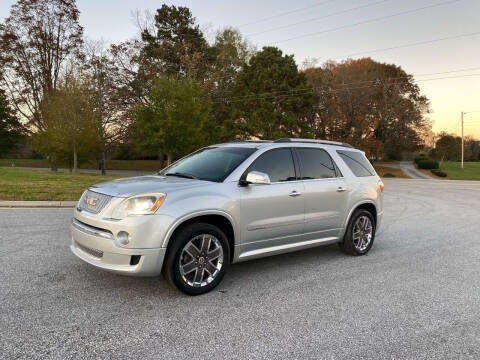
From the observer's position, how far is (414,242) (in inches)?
287

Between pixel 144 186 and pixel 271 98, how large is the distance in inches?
1317

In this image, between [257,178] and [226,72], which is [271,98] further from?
[257,178]

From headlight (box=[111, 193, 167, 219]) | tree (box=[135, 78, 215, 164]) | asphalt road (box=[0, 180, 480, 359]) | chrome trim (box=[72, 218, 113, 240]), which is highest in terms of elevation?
tree (box=[135, 78, 215, 164])

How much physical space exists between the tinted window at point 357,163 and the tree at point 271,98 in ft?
94.0

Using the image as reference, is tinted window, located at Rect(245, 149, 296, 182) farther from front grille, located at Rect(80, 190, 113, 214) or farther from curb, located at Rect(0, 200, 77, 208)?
curb, located at Rect(0, 200, 77, 208)

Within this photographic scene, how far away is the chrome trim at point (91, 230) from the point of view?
13.2ft

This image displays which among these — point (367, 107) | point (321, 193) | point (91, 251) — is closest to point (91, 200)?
point (91, 251)

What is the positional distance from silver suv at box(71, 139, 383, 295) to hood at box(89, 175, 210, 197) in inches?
0.5

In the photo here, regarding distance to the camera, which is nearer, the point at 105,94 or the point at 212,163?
the point at 212,163

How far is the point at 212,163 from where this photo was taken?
5195 millimetres

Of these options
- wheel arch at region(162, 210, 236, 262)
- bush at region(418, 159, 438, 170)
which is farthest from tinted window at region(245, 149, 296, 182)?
bush at region(418, 159, 438, 170)

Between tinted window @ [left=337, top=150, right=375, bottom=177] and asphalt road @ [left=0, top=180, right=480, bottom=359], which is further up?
tinted window @ [left=337, top=150, right=375, bottom=177]

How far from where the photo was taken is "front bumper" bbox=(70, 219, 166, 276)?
155 inches

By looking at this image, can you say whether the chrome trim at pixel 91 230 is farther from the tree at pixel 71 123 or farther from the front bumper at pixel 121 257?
the tree at pixel 71 123
